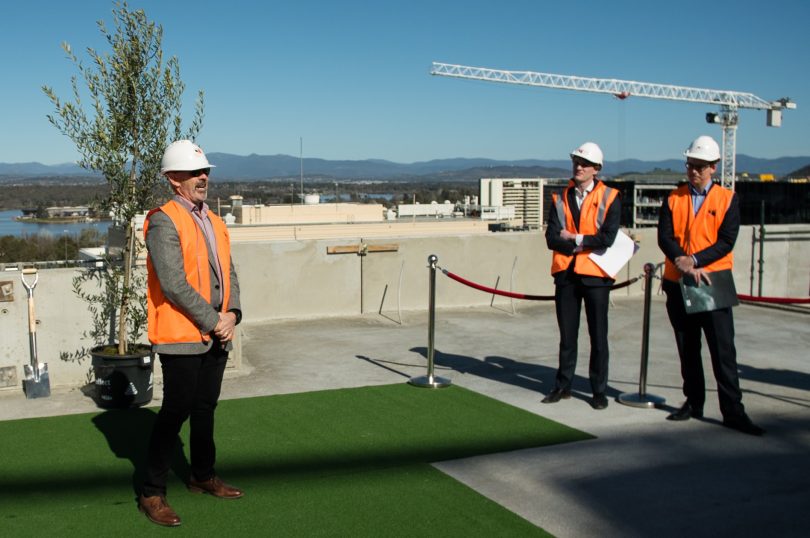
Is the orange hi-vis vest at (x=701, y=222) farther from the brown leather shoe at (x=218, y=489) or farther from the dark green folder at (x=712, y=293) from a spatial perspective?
the brown leather shoe at (x=218, y=489)

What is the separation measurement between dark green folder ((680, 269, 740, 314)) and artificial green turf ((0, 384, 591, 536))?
132 centimetres

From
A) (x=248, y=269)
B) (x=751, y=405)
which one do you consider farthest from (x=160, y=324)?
(x=248, y=269)

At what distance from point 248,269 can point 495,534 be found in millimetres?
7265

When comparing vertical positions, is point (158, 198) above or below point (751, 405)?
above

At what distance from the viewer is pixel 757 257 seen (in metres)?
14.8

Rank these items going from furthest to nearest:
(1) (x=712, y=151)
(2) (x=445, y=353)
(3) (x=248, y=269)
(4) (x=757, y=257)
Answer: (4) (x=757, y=257), (3) (x=248, y=269), (2) (x=445, y=353), (1) (x=712, y=151)

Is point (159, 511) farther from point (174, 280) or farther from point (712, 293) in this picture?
point (712, 293)

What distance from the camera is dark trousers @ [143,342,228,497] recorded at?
480cm

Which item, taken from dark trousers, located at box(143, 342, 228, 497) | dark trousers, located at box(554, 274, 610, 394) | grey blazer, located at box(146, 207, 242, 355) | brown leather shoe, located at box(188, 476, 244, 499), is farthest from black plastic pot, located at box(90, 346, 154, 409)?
dark trousers, located at box(554, 274, 610, 394)

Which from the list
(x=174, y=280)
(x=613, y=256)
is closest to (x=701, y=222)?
(x=613, y=256)

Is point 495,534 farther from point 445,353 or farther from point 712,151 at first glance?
point 445,353

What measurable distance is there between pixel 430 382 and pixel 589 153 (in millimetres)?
2479

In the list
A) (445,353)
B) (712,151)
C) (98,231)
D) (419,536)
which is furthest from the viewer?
(445,353)

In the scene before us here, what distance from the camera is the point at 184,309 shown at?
472 centimetres
